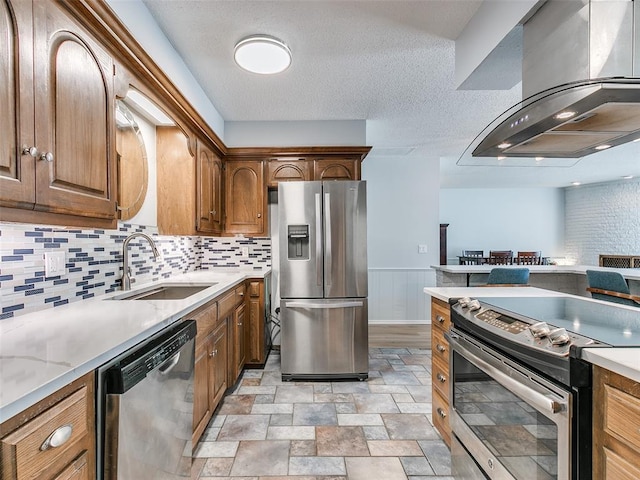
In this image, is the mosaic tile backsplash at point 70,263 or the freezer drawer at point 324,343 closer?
the mosaic tile backsplash at point 70,263

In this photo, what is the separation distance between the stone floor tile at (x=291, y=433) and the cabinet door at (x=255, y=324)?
100 centimetres

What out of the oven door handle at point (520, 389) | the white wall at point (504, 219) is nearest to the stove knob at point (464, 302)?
the oven door handle at point (520, 389)

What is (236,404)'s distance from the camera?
2.43 metres

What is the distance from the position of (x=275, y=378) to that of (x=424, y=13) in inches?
117

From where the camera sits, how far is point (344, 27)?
1.90m

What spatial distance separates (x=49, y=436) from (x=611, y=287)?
3.97m

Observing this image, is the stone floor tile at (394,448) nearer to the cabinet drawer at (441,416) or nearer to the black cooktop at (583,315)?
the cabinet drawer at (441,416)

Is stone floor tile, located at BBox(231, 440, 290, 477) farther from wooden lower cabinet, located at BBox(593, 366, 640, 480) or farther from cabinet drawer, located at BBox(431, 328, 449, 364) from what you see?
wooden lower cabinet, located at BBox(593, 366, 640, 480)

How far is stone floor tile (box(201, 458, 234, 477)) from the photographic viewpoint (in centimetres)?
170

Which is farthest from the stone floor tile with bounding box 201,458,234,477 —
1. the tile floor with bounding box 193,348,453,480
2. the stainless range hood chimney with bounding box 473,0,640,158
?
the stainless range hood chimney with bounding box 473,0,640,158

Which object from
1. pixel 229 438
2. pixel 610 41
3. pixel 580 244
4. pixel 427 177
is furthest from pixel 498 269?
pixel 580 244

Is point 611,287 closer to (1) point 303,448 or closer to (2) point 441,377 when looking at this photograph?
(2) point 441,377

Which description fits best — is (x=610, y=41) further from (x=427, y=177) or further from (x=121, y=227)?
(x=427, y=177)

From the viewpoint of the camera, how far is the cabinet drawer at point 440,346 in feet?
6.12
